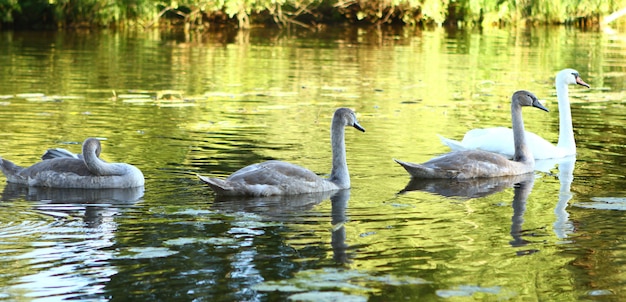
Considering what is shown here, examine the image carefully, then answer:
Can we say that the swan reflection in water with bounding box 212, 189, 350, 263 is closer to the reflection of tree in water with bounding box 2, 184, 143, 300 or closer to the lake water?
the lake water

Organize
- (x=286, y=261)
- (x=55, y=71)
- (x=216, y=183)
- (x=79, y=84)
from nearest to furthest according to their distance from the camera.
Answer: (x=286, y=261) < (x=216, y=183) < (x=79, y=84) < (x=55, y=71)

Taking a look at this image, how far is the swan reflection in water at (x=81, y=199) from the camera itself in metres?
9.27

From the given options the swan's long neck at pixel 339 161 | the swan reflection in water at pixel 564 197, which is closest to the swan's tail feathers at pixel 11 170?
the swan's long neck at pixel 339 161

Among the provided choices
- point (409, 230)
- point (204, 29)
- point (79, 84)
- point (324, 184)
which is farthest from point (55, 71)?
point (204, 29)

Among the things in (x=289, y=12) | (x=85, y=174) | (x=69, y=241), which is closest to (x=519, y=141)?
(x=85, y=174)

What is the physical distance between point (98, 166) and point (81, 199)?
19.5 inches

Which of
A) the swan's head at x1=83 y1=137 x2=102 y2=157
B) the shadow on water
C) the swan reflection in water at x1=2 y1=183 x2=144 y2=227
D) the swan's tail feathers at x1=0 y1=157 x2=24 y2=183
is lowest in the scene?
the shadow on water

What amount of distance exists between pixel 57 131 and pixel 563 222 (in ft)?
25.0

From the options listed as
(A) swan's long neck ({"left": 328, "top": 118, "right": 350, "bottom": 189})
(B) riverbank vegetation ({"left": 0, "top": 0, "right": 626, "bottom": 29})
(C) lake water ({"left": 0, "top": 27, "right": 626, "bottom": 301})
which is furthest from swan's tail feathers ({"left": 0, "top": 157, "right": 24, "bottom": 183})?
(B) riverbank vegetation ({"left": 0, "top": 0, "right": 626, "bottom": 29})

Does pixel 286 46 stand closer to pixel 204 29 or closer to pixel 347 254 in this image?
pixel 204 29

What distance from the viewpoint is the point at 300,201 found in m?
10.0

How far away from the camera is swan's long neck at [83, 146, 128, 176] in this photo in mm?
10320

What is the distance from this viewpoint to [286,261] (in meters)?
7.54

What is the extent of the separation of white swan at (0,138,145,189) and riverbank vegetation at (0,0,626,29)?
26.5m
